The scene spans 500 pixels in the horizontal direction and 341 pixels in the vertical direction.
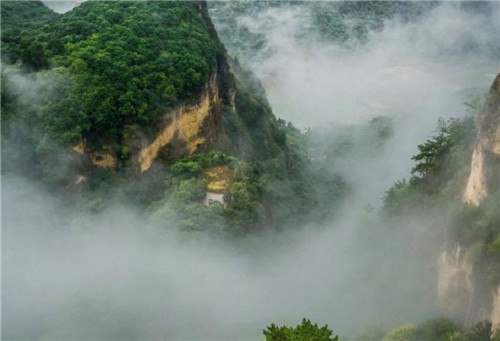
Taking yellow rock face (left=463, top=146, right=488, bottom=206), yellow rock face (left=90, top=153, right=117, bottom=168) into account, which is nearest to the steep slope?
yellow rock face (left=90, top=153, right=117, bottom=168)

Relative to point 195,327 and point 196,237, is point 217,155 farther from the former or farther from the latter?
point 195,327

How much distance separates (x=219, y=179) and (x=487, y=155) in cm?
2407

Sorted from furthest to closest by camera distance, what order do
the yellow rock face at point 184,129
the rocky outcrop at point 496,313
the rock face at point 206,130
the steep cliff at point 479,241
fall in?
the yellow rock face at point 184,129, the rock face at point 206,130, the steep cliff at point 479,241, the rocky outcrop at point 496,313

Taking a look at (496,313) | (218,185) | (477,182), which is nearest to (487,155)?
(477,182)

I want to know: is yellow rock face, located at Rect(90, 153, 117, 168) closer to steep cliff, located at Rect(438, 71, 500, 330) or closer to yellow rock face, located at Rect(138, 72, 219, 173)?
yellow rock face, located at Rect(138, 72, 219, 173)

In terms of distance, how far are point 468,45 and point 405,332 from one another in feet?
404

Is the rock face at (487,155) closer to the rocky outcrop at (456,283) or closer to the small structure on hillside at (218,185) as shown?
the rocky outcrop at (456,283)

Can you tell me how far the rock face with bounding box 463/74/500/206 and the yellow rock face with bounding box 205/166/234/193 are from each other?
21.2 m

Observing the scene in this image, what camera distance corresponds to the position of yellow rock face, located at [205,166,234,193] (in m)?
57.1

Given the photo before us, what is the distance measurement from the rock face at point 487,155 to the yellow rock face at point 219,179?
2121 centimetres

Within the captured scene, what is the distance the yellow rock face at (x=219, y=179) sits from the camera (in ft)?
187

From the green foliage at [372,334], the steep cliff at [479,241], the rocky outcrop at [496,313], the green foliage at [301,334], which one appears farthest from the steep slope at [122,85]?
the green foliage at [301,334]

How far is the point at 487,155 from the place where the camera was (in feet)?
130

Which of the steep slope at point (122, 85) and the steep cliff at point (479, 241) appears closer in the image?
the steep cliff at point (479, 241)
